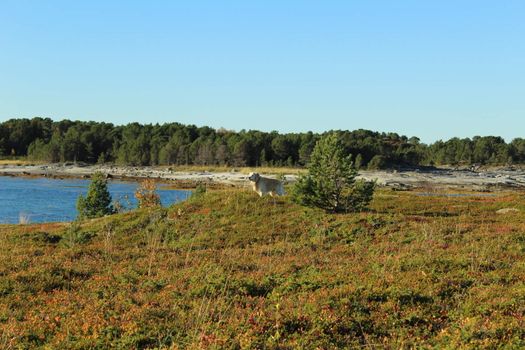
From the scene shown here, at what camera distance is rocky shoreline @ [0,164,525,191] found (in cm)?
10212

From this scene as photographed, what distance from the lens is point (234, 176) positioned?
11706cm

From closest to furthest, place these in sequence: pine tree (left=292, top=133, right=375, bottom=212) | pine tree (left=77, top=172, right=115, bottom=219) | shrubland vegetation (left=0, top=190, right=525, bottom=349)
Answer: shrubland vegetation (left=0, top=190, right=525, bottom=349), pine tree (left=292, top=133, right=375, bottom=212), pine tree (left=77, top=172, right=115, bottom=219)

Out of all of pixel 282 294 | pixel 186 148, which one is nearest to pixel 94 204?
pixel 282 294

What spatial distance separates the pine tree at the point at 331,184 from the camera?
81.8 ft

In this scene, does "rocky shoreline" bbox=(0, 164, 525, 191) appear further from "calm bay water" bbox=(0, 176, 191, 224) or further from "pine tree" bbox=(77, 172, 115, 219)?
"pine tree" bbox=(77, 172, 115, 219)

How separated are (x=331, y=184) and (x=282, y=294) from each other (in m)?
15.3

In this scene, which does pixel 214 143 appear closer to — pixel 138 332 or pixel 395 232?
pixel 395 232

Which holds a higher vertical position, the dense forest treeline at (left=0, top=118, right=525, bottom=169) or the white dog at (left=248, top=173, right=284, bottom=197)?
the dense forest treeline at (left=0, top=118, right=525, bottom=169)

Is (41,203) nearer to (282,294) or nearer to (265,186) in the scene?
(265,186)

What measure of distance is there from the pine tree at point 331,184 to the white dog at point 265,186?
4493 mm

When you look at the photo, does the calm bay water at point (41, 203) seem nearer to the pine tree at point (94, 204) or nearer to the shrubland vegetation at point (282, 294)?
the pine tree at point (94, 204)

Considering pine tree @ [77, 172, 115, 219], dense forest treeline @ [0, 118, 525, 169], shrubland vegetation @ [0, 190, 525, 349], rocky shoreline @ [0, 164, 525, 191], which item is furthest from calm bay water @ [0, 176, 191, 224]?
dense forest treeline @ [0, 118, 525, 169]

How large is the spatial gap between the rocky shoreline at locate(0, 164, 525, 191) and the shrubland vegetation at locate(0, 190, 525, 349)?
76231 millimetres

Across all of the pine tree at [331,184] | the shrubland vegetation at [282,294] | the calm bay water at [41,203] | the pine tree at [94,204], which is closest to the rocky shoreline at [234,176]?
the calm bay water at [41,203]
